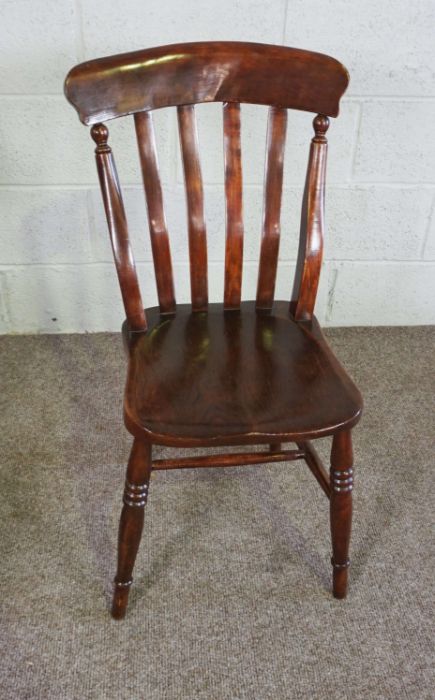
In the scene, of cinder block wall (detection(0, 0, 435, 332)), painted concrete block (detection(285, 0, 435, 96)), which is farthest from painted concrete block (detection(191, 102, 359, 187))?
painted concrete block (detection(285, 0, 435, 96))

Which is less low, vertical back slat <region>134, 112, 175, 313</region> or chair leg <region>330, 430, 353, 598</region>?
vertical back slat <region>134, 112, 175, 313</region>

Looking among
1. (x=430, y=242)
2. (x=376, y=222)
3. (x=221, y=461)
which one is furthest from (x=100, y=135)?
(x=430, y=242)

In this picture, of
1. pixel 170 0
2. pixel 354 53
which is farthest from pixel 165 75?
pixel 354 53

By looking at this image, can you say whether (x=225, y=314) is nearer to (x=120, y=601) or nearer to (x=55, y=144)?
(x=120, y=601)

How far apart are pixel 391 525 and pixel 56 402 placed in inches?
37.8

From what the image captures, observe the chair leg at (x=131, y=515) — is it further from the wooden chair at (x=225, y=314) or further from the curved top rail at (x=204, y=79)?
the curved top rail at (x=204, y=79)

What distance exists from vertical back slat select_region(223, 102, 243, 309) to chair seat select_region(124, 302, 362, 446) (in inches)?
2.4

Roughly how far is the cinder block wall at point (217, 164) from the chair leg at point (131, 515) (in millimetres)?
1006

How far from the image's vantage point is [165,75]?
1131 mm

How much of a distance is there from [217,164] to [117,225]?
2.46 feet

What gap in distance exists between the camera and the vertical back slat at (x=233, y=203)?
47.2 inches

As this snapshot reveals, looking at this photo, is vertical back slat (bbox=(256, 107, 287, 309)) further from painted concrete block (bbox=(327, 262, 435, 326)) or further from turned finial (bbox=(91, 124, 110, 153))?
painted concrete block (bbox=(327, 262, 435, 326))

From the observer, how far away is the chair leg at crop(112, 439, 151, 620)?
105 centimetres

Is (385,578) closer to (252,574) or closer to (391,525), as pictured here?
(391,525)
